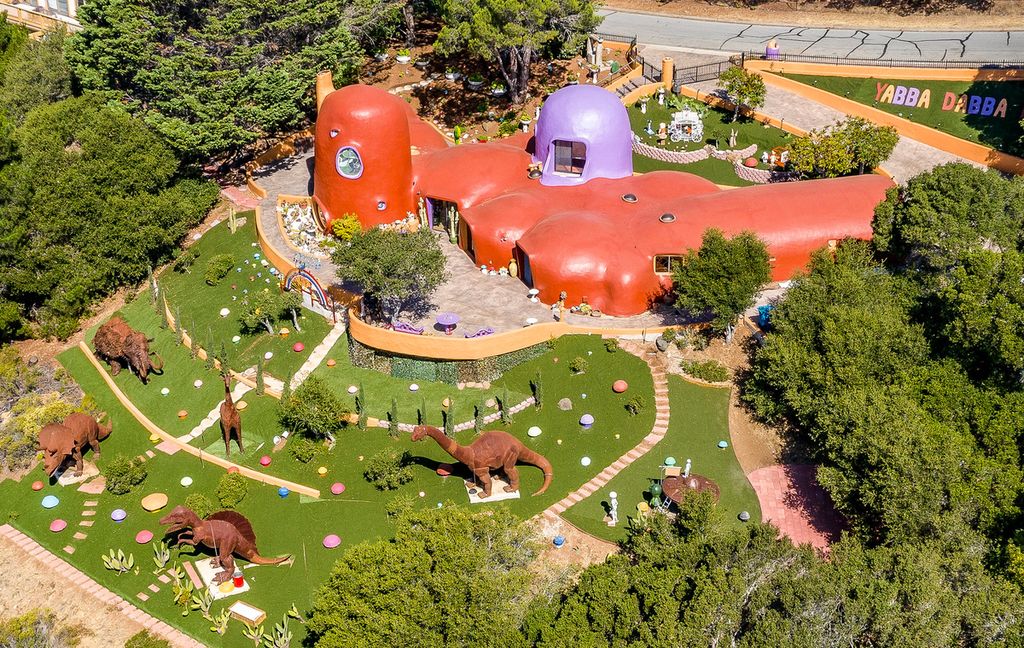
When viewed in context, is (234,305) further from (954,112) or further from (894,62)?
(894,62)

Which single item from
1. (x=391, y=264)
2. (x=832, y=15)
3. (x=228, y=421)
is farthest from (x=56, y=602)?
(x=832, y=15)

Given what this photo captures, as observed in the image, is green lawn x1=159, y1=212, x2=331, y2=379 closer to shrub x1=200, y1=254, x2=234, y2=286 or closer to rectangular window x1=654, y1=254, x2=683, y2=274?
shrub x1=200, y1=254, x2=234, y2=286

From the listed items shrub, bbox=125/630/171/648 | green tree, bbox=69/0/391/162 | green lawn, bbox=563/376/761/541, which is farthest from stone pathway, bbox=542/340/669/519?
green tree, bbox=69/0/391/162

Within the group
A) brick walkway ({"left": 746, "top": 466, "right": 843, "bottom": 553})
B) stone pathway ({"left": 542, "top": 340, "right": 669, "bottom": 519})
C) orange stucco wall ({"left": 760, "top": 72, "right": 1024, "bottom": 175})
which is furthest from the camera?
orange stucco wall ({"left": 760, "top": 72, "right": 1024, "bottom": 175})

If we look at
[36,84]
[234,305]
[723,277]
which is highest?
[36,84]

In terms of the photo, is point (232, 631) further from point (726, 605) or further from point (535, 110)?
point (535, 110)

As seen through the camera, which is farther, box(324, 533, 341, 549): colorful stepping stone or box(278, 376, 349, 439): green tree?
box(278, 376, 349, 439): green tree
